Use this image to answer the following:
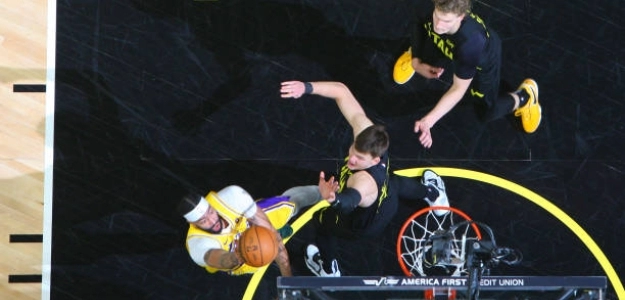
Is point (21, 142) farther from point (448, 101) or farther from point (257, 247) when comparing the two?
point (448, 101)

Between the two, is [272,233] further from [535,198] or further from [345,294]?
[535,198]

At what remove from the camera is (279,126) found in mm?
11602

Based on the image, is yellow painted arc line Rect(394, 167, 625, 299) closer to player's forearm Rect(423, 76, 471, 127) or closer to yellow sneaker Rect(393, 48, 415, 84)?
player's forearm Rect(423, 76, 471, 127)

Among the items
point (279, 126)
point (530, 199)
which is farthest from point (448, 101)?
point (279, 126)

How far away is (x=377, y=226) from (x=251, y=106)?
6.74 feet

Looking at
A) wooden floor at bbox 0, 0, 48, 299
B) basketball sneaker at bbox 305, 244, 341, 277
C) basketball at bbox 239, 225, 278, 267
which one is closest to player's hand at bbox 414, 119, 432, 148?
basketball sneaker at bbox 305, 244, 341, 277

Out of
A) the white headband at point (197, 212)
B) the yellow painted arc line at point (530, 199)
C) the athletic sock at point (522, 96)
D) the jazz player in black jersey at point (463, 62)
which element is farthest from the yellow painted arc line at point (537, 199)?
the white headband at point (197, 212)

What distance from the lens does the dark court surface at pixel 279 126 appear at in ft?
37.2

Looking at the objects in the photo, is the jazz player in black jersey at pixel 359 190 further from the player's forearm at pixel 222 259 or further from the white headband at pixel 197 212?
the white headband at pixel 197 212

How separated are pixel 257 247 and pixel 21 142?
3.39m

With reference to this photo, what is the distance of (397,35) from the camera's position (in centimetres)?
1176

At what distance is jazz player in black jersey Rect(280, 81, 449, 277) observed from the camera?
9945 mm

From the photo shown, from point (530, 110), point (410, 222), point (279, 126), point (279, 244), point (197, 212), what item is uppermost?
point (530, 110)

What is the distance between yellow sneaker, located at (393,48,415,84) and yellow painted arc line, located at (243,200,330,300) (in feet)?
5.55
